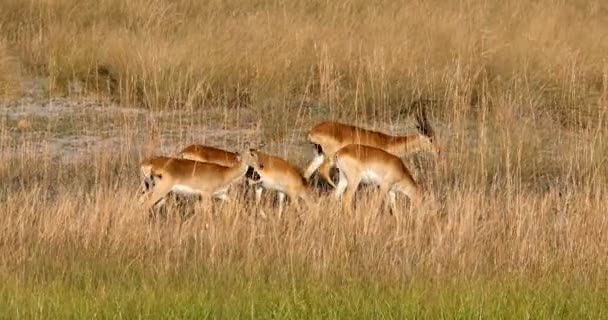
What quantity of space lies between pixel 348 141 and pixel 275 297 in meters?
4.94

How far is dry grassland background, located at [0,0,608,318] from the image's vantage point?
7.55 metres

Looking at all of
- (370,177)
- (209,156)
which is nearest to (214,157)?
(209,156)

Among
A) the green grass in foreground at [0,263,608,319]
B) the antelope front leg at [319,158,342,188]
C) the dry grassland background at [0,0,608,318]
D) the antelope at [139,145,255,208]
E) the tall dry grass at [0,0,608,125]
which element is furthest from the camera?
the tall dry grass at [0,0,608,125]

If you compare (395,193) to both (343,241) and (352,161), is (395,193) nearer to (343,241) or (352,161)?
(352,161)

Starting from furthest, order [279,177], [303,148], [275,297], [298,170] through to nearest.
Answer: [303,148] < [298,170] < [279,177] < [275,297]

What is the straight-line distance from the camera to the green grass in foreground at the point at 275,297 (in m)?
6.92

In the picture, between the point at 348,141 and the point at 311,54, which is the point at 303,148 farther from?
the point at 311,54

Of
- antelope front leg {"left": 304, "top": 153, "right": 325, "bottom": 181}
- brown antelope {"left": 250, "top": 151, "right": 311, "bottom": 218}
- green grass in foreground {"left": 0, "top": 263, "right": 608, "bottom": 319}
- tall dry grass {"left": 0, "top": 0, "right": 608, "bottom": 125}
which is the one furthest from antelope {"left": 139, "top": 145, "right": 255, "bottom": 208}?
tall dry grass {"left": 0, "top": 0, "right": 608, "bottom": 125}

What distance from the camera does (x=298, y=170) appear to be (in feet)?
37.9

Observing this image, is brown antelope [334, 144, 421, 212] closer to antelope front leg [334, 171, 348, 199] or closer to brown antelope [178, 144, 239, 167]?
antelope front leg [334, 171, 348, 199]

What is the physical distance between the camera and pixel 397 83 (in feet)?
50.4

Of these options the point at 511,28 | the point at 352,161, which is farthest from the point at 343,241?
the point at 511,28

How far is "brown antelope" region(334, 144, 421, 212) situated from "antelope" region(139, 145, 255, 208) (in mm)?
1036

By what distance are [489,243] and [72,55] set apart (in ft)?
26.0
